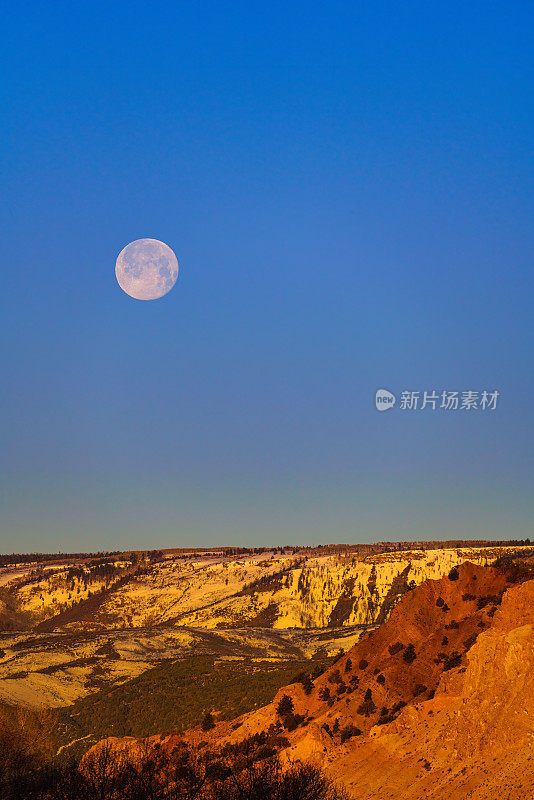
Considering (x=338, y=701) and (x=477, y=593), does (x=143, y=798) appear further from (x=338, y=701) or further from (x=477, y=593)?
(x=477, y=593)

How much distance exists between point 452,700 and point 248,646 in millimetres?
128832

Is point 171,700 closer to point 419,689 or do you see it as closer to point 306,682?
point 306,682

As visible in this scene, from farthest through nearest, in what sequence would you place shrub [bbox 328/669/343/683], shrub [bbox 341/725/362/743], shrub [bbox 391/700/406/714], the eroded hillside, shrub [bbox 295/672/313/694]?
shrub [bbox 295/672/313/694], shrub [bbox 328/669/343/683], shrub [bbox 391/700/406/714], shrub [bbox 341/725/362/743], the eroded hillside

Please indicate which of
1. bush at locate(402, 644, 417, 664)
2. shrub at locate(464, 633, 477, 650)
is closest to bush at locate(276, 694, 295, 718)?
bush at locate(402, 644, 417, 664)

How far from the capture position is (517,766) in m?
28.1

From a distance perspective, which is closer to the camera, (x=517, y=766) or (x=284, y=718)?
(x=517, y=766)

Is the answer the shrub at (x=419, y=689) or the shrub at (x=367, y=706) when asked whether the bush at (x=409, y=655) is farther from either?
the shrub at (x=367, y=706)

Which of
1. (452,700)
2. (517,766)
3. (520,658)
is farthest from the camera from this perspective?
(452,700)

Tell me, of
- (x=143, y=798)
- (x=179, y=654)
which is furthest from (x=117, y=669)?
(x=143, y=798)

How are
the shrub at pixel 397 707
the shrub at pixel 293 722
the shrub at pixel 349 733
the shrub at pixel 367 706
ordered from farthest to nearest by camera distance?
the shrub at pixel 293 722
the shrub at pixel 367 706
the shrub at pixel 397 707
the shrub at pixel 349 733

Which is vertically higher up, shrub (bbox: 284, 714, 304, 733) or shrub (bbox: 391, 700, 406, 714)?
shrub (bbox: 391, 700, 406, 714)

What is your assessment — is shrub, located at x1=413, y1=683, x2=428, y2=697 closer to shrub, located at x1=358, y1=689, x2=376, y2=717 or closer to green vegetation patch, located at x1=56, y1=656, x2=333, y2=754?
shrub, located at x1=358, y1=689, x2=376, y2=717

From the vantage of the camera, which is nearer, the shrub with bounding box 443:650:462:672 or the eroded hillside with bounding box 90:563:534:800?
the eroded hillside with bounding box 90:563:534:800

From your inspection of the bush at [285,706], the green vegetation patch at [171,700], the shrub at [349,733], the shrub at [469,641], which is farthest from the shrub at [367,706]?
the green vegetation patch at [171,700]
